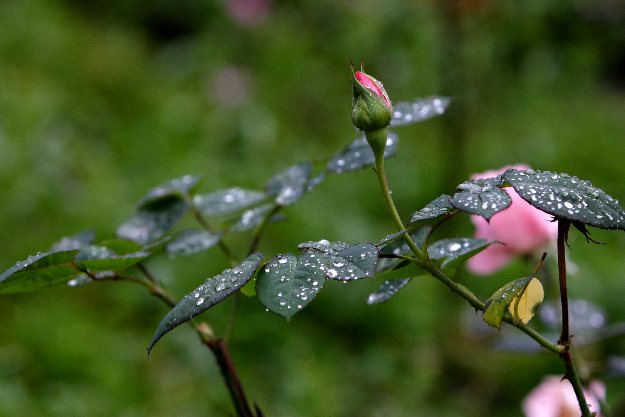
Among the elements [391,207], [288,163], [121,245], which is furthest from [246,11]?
[391,207]

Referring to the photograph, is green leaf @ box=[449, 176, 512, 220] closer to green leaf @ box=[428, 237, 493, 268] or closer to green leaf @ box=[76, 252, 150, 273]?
green leaf @ box=[428, 237, 493, 268]

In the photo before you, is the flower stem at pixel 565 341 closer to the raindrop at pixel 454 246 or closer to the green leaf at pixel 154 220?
the raindrop at pixel 454 246

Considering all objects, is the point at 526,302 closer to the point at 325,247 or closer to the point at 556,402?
the point at 325,247

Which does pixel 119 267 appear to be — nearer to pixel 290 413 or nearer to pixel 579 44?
pixel 290 413

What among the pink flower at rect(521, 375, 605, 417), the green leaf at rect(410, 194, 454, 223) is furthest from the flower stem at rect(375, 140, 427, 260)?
the pink flower at rect(521, 375, 605, 417)

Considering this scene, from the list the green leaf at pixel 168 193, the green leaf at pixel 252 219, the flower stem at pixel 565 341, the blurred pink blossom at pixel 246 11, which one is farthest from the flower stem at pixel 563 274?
the blurred pink blossom at pixel 246 11
